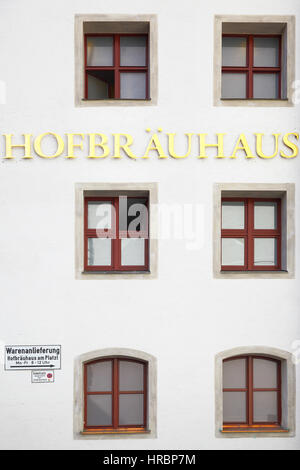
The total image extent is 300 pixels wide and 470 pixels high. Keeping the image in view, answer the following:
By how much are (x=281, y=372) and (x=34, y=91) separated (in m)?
7.54

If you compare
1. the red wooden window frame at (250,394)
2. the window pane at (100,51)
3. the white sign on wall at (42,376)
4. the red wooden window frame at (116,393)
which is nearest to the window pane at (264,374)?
the red wooden window frame at (250,394)

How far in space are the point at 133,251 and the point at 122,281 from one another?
0.72 metres

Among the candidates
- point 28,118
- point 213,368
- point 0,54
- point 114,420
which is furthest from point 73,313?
point 0,54

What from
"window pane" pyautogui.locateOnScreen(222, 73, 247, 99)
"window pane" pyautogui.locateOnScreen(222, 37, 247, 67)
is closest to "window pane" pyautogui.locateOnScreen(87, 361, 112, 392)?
"window pane" pyautogui.locateOnScreen(222, 73, 247, 99)

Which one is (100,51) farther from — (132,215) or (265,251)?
(265,251)

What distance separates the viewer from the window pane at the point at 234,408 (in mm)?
8961

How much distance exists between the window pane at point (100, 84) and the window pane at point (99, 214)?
2.24 meters

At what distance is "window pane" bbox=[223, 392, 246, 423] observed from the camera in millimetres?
8961

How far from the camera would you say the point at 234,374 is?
8.99m

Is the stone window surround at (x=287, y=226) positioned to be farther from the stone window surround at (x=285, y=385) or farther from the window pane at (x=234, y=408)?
the window pane at (x=234, y=408)

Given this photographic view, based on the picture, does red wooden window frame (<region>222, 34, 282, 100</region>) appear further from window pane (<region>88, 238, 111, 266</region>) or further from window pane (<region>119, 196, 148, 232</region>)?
window pane (<region>88, 238, 111, 266</region>)

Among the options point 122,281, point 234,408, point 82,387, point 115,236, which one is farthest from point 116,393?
point 115,236

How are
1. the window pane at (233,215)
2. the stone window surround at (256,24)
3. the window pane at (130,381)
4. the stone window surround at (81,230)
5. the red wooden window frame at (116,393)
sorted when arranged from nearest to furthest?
the stone window surround at (81,230), the stone window surround at (256,24), the red wooden window frame at (116,393), the window pane at (130,381), the window pane at (233,215)

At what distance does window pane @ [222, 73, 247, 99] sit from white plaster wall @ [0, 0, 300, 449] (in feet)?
1.96
